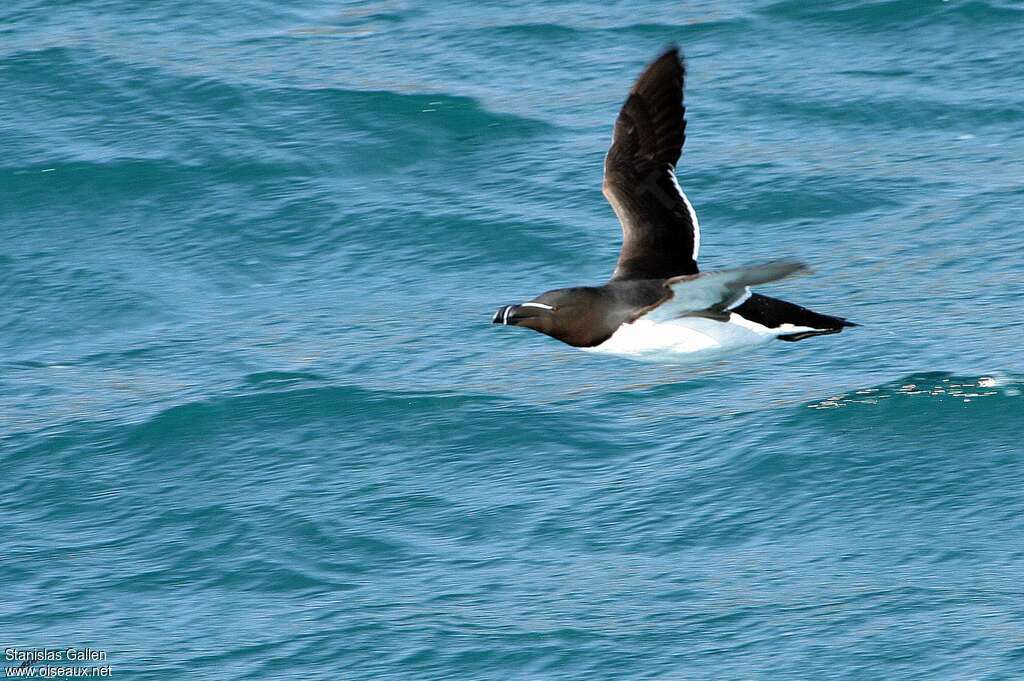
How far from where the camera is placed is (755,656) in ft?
35.2

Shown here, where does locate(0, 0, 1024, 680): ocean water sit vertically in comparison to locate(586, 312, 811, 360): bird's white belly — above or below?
below

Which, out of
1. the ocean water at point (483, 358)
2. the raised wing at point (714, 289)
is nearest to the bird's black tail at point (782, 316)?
the raised wing at point (714, 289)

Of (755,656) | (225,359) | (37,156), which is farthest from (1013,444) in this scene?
(37,156)

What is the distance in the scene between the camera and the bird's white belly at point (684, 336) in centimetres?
1071

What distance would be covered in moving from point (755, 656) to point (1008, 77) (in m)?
9.06

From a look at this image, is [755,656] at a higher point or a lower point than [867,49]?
lower

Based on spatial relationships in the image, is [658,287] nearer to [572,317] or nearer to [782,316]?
[572,317]

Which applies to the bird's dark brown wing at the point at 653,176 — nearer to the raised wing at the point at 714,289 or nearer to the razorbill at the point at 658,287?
the razorbill at the point at 658,287

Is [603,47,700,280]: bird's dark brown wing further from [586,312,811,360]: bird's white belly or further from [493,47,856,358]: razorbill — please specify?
Answer: [586,312,811,360]: bird's white belly

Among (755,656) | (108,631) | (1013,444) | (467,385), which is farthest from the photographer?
(467,385)

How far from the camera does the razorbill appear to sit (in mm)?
10336

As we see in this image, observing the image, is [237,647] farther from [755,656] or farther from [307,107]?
[307,107]

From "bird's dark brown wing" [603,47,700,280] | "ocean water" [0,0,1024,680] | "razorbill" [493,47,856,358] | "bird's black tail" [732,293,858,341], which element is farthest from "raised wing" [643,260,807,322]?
"ocean water" [0,0,1024,680]

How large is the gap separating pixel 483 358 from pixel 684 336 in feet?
13.2
